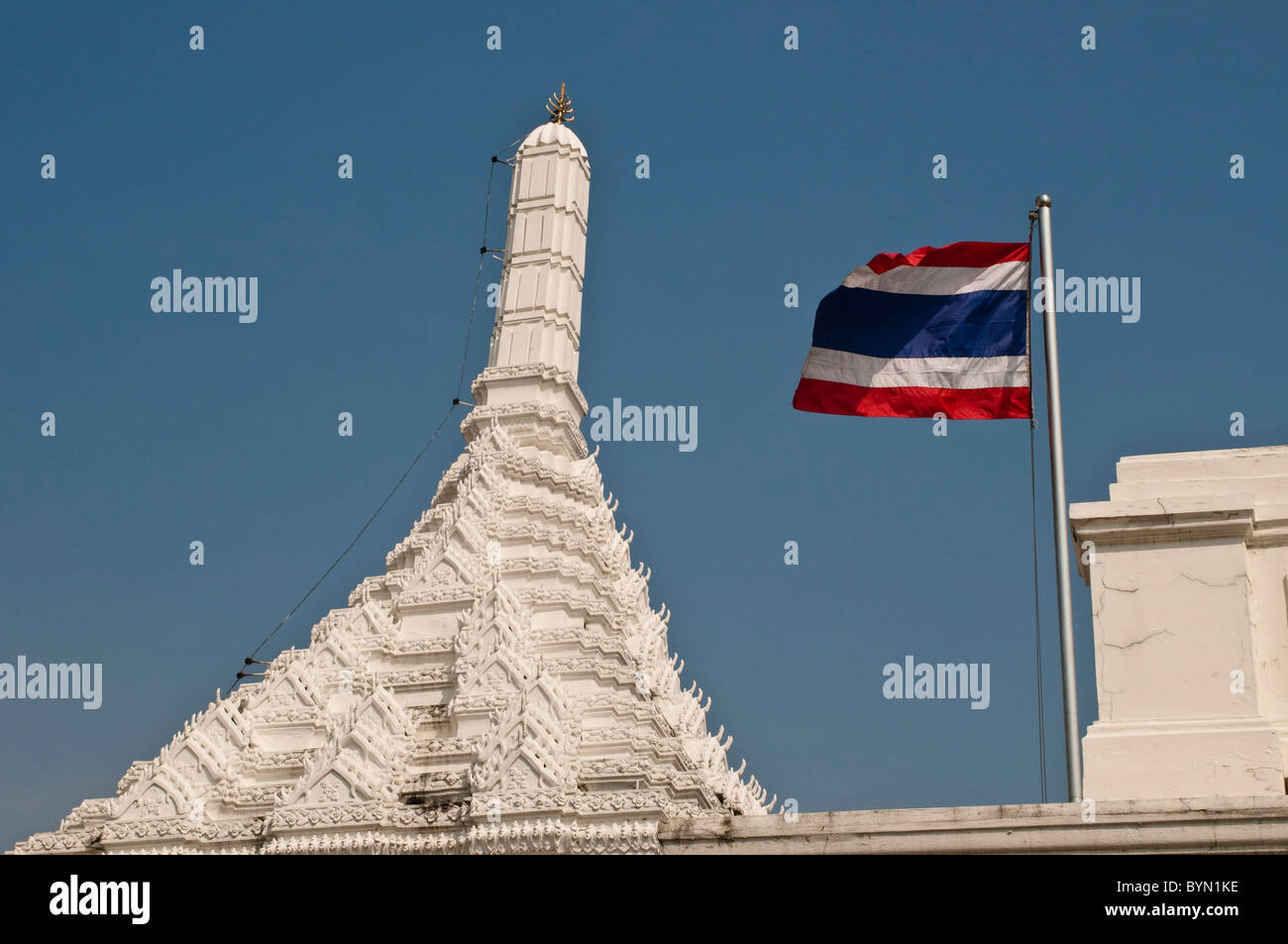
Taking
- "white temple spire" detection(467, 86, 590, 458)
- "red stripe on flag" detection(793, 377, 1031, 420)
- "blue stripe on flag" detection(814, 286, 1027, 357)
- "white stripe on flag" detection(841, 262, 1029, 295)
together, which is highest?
"white temple spire" detection(467, 86, 590, 458)

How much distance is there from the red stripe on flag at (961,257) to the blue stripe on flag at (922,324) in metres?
A: 0.47

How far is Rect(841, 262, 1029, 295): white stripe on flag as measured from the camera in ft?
63.2

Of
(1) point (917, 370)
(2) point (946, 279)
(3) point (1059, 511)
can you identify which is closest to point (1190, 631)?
(3) point (1059, 511)

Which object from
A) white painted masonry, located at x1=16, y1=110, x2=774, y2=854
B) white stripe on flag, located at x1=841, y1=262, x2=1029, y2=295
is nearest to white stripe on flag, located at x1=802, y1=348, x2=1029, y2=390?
white stripe on flag, located at x1=841, y1=262, x2=1029, y2=295

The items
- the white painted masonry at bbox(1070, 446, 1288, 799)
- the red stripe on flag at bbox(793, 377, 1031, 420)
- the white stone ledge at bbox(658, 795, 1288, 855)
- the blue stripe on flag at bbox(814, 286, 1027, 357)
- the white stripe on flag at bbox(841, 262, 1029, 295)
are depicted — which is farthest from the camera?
the white stripe on flag at bbox(841, 262, 1029, 295)

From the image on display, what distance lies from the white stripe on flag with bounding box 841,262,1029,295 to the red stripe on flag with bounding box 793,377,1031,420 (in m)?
1.34

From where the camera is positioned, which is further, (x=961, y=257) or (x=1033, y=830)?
(x=961, y=257)

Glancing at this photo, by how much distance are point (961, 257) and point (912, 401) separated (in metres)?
2.07

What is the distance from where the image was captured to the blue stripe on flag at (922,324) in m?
19.0

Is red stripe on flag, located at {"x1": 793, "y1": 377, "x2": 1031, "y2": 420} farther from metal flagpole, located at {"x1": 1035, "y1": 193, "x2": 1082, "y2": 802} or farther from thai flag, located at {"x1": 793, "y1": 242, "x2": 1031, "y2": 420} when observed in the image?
metal flagpole, located at {"x1": 1035, "y1": 193, "x2": 1082, "y2": 802}

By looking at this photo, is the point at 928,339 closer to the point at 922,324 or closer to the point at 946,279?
the point at 922,324

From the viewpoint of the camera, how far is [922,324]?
19.3 metres
